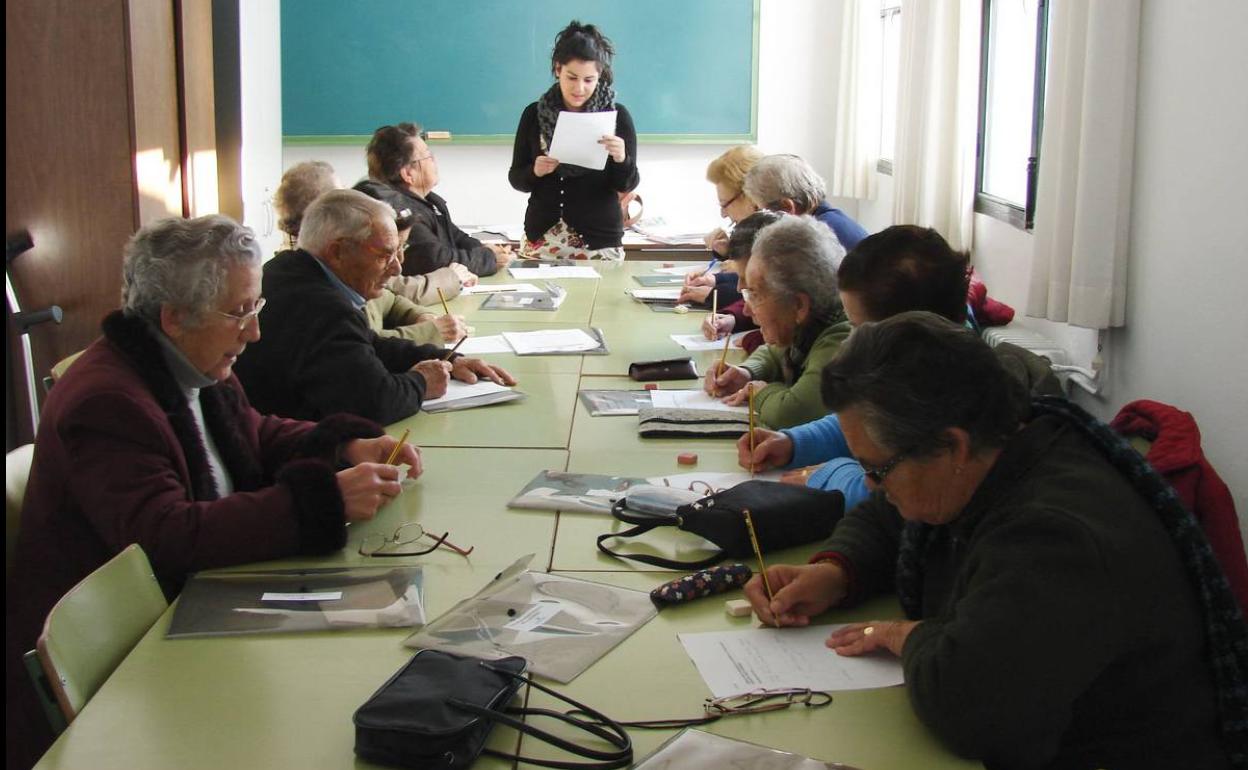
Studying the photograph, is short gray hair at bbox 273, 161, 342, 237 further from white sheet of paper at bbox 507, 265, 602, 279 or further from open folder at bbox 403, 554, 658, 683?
open folder at bbox 403, 554, 658, 683

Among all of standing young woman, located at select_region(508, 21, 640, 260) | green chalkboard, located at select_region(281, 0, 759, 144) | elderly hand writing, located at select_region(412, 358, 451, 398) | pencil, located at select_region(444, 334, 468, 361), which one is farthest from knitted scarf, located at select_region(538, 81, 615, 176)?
elderly hand writing, located at select_region(412, 358, 451, 398)

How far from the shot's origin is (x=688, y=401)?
127 inches

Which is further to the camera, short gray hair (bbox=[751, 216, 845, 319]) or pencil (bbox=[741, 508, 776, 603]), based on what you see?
short gray hair (bbox=[751, 216, 845, 319])

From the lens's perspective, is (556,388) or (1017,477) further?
(556,388)

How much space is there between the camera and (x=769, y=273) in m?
3.04

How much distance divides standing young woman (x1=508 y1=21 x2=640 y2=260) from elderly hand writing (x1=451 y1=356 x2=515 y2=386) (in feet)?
7.61

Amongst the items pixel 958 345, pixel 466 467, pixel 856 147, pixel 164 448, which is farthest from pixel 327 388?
pixel 856 147

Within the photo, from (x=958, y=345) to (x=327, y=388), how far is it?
6.17 ft

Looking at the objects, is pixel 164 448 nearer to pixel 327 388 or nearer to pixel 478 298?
pixel 327 388

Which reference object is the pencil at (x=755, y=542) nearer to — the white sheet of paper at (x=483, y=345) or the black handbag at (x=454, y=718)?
the black handbag at (x=454, y=718)

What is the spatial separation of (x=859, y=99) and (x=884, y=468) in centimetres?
625

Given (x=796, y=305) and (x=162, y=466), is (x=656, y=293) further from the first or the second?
(x=162, y=466)

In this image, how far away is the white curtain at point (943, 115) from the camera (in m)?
5.40

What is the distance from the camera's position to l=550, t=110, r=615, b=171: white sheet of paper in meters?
5.48
